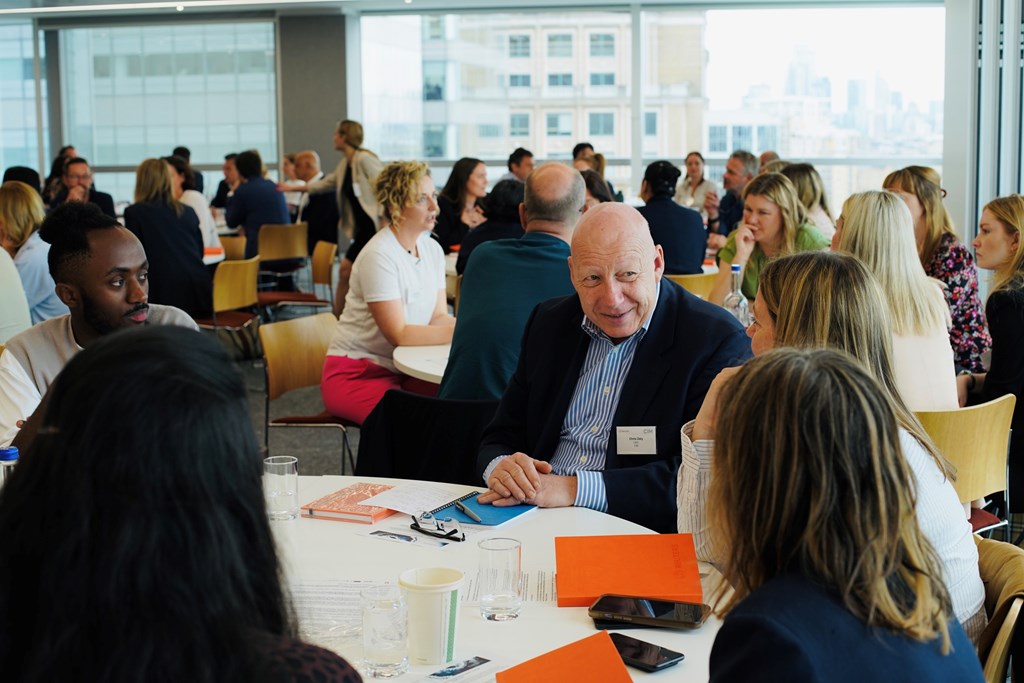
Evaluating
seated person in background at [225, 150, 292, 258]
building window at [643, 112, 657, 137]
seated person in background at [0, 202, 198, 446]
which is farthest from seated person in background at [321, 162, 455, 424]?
building window at [643, 112, 657, 137]

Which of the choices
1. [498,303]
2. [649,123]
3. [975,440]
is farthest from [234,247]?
[975,440]

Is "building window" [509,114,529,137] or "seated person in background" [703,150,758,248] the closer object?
"seated person in background" [703,150,758,248]

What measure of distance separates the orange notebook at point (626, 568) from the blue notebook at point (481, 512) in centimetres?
23

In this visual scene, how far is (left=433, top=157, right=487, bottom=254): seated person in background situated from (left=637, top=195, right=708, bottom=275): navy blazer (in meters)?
1.65

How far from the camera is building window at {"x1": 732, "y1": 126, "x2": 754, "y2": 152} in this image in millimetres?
13914

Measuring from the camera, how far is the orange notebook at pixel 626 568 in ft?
5.91

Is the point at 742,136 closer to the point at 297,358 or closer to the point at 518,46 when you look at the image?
the point at 518,46

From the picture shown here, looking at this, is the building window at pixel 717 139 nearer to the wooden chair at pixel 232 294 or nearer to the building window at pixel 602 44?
the building window at pixel 602 44

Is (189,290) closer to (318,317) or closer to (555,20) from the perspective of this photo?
(318,317)

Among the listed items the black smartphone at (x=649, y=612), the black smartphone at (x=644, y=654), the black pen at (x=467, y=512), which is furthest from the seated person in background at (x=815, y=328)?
the black pen at (x=467, y=512)

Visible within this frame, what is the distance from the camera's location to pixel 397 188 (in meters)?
4.45

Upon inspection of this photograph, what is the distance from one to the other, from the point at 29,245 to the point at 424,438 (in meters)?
3.18

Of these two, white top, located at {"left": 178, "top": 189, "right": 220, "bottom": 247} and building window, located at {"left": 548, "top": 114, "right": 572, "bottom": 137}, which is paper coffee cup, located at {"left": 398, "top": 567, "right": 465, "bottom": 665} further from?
building window, located at {"left": 548, "top": 114, "right": 572, "bottom": 137}

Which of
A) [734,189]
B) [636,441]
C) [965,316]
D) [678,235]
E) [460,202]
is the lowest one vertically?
[636,441]
